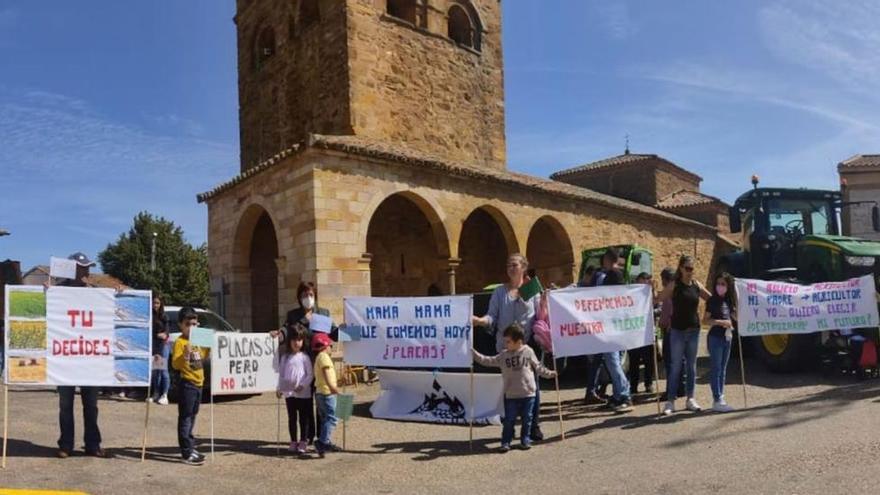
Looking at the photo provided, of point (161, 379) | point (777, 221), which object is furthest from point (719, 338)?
point (161, 379)

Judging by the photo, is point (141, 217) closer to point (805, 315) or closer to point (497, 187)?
point (497, 187)

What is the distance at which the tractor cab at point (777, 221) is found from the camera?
1091cm

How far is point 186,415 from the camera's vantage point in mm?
6012

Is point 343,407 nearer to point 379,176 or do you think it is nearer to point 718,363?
point 718,363

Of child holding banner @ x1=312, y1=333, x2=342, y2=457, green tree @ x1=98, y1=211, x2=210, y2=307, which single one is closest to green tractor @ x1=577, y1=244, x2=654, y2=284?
child holding banner @ x1=312, y1=333, x2=342, y2=457

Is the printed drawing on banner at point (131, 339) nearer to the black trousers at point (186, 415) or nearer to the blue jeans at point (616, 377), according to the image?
the black trousers at point (186, 415)

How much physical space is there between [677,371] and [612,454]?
1890 mm

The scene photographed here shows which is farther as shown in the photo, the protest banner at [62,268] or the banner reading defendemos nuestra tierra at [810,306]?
the banner reading defendemos nuestra tierra at [810,306]

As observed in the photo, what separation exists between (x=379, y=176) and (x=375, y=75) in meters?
4.28

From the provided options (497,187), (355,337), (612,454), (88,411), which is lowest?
(612,454)

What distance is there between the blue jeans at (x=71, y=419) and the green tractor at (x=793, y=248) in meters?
8.80

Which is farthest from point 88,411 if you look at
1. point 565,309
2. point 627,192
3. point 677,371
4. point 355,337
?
point 627,192

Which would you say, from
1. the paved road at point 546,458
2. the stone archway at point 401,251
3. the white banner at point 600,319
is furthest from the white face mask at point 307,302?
the stone archway at point 401,251

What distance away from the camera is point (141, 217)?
1531 inches
